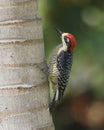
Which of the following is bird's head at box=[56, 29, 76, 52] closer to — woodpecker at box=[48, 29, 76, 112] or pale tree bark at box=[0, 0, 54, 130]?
woodpecker at box=[48, 29, 76, 112]

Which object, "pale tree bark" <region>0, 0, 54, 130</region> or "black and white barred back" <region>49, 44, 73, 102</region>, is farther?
"black and white barred back" <region>49, 44, 73, 102</region>

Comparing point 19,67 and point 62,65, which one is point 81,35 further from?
point 19,67

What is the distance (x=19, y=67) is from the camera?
464cm

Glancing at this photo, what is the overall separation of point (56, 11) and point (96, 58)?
0.95m

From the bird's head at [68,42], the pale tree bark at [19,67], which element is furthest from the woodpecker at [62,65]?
the pale tree bark at [19,67]

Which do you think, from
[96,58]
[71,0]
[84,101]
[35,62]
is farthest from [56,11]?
[35,62]

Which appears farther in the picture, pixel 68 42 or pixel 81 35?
pixel 81 35

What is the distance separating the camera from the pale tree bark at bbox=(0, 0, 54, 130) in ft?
15.0

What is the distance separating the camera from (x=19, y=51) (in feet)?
15.2

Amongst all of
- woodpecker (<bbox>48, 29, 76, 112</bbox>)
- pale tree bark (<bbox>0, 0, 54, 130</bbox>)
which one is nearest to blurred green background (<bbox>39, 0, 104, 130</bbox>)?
woodpecker (<bbox>48, 29, 76, 112</bbox>)

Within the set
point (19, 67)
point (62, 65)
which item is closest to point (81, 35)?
point (62, 65)

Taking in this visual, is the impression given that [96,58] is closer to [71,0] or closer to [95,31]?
[95,31]

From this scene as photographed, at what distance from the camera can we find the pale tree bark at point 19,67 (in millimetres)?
4582

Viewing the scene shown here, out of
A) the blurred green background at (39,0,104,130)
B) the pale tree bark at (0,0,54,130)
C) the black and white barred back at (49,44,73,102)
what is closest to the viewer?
the pale tree bark at (0,0,54,130)
